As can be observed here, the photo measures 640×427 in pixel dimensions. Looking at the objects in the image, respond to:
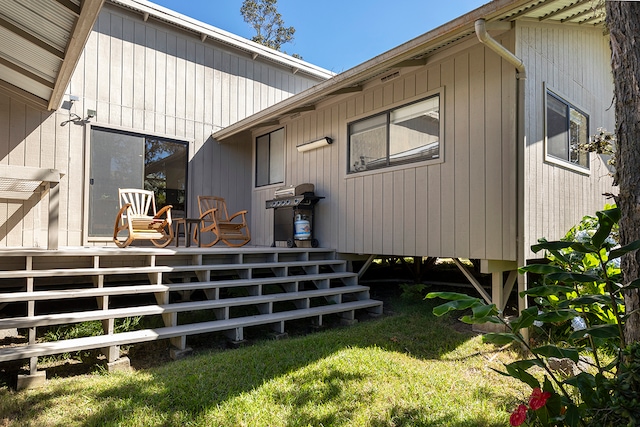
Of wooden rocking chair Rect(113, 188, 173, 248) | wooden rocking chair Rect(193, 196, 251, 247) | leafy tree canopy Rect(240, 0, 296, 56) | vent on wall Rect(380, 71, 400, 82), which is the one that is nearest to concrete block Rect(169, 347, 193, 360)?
wooden rocking chair Rect(113, 188, 173, 248)

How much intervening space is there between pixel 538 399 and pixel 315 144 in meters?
5.15

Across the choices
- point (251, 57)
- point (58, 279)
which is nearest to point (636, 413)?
point (58, 279)

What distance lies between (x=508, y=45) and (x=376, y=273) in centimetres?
444

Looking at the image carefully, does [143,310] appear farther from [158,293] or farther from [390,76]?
[390,76]

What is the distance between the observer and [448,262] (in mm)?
8094

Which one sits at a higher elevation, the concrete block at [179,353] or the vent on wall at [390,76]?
the vent on wall at [390,76]

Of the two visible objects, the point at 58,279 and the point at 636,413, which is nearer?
the point at 636,413

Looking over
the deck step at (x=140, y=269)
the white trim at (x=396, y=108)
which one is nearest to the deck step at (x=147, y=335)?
the deck step at (x=140, y=269)

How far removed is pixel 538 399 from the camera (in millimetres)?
1643

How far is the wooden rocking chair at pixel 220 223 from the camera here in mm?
6219

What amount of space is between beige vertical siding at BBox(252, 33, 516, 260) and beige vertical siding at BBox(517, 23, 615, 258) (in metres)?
0.27

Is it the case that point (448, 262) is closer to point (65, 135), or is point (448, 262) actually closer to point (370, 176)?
point (370, 176)

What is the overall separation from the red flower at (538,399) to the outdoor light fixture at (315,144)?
490 centimetres

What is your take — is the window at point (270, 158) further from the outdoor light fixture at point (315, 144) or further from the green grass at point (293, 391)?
the green grass at point (293, 391)
